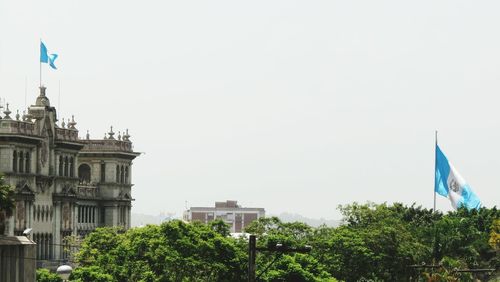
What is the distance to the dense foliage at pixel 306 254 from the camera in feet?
334

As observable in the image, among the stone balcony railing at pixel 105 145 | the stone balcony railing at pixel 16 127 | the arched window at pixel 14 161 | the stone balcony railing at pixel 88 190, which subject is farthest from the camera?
the stone balcony railing at pixel 105 145

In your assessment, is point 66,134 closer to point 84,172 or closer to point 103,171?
point 103,171

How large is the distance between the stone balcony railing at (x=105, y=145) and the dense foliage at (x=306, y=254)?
1584 inches

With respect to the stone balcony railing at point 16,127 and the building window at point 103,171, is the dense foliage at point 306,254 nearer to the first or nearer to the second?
the stone balcony railing at point 16,127

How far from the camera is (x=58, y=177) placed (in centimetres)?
16188

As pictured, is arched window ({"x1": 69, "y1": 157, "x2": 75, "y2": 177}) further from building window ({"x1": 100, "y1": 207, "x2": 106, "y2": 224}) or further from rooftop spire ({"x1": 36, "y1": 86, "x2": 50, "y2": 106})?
building window ({"x1": 100, "y1": 207, "x2": 106, "y2": 224})

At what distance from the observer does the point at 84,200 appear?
177m

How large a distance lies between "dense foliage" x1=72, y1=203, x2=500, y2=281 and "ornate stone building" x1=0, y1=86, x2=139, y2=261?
14.4 metres

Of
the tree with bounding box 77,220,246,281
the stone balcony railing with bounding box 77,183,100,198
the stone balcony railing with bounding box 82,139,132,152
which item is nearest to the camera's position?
the tree with bounding box 77,220,246,281

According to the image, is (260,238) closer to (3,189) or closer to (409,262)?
(409,262)

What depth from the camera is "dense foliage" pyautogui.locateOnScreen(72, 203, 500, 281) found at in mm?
101875

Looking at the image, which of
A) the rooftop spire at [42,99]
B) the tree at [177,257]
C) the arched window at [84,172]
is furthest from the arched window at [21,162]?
the tree at [177,257]

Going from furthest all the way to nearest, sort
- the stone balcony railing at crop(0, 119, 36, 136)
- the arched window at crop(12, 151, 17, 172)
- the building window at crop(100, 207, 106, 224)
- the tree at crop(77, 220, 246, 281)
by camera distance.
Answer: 1. the building window at crop(100, 207, 106, 224)
2. the arched window at crop(12, 151, 17, 172)
3. the stone balcony railing at crop(0, 119, 36, 136)
4. the tree at crop(77, 220, 246, 281)

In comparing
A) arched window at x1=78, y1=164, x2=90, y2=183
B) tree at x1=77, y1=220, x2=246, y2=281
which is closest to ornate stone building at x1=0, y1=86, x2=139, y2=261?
arched window at x1=78, y1=164, x2=90, y2=183
